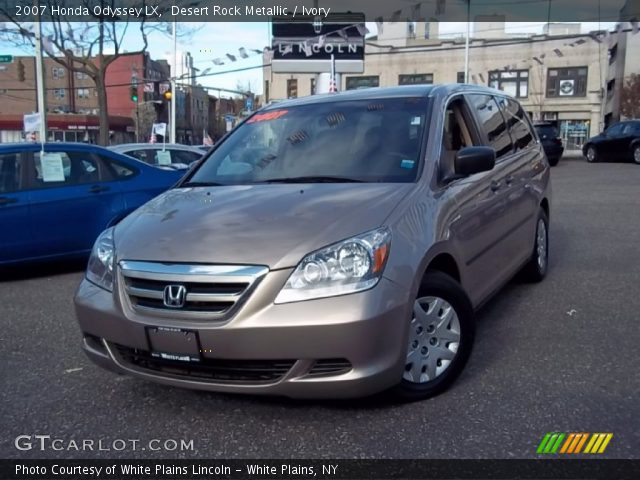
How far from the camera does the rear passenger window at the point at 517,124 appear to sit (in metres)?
5.39

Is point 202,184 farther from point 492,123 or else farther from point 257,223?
point 492,123

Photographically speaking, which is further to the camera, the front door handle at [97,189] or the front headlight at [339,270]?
the front door handle at [97,189]

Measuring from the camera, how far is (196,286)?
288cm

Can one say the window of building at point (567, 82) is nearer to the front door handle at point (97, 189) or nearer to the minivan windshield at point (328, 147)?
the front door handle at point (97, 189)

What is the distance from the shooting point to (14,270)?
733 cm

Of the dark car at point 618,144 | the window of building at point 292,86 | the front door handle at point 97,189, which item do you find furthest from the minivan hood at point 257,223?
the window of building at point 292,86

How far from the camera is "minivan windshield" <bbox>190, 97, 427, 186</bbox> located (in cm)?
376

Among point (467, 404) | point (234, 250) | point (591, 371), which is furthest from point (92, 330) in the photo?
point (591, 371)

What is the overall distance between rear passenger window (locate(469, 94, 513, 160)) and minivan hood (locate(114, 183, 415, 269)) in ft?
4.95

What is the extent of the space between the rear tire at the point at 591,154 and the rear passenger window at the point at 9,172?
22.1 metres

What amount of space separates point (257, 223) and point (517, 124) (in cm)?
340

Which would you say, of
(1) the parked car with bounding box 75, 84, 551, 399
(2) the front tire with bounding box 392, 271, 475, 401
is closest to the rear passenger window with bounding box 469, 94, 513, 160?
(1) the parked car with bounding box 75, 84, 551, 399

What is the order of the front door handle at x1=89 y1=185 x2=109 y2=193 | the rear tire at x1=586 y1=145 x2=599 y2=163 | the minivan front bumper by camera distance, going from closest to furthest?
the minivan front bumper, the front door handle at x1=89 y1=185 x2=109 y2=193, the rear tire at x1=586 y1=145 x2=599 y2=163

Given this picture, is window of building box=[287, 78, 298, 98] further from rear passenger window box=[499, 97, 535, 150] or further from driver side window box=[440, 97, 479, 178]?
driver side window box=[440, 97, 479, 178]
